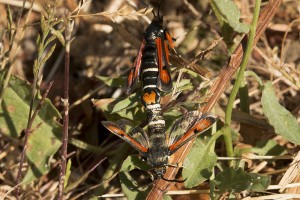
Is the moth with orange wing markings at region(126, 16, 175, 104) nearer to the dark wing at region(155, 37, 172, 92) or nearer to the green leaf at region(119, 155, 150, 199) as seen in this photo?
the dark wing at region(155, 37, 172, 92)

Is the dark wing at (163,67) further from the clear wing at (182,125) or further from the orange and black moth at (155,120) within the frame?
the clear wing at (182,125)

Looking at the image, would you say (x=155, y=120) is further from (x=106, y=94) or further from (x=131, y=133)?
(x=106, y=94)

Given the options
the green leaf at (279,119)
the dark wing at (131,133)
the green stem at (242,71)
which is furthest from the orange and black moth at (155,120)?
the green leaf at (279,119)

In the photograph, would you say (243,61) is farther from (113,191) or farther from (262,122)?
(113,191)

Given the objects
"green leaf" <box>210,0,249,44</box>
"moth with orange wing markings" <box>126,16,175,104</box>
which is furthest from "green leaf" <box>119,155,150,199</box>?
"green leaf" <box>210,0,249,44</box>

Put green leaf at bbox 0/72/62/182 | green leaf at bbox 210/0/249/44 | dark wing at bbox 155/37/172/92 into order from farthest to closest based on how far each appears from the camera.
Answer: green leaf at bbox 0/72/62/182, dark wing at bbox 155/37/172/92, green leaf at bbox 210/0/249/44

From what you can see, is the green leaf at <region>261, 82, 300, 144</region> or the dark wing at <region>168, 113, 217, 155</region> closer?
the dark wing at <region>168, 113, 217, 155</region>

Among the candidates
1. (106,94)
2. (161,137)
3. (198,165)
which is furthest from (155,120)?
(106,94)
